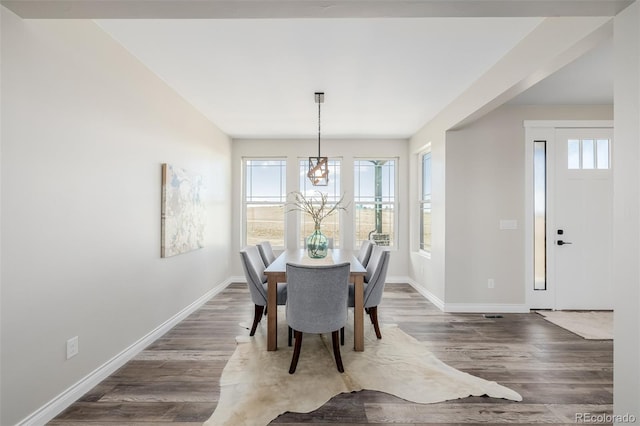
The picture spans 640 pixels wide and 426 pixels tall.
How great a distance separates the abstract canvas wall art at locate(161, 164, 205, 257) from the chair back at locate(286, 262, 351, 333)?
5.12ft

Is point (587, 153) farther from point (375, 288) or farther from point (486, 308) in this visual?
point (375, 288)

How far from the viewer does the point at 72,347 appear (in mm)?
2012

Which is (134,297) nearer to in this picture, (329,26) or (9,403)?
(9,403)

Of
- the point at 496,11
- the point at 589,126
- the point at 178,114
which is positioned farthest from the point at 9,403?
the point at 589,126

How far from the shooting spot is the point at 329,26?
2168 millimetres

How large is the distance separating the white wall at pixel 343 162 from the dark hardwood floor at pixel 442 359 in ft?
6.42

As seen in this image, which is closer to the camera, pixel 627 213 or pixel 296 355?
pixel 627 213

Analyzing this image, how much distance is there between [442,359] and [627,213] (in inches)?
69.1

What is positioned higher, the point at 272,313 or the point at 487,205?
the point at 487,205

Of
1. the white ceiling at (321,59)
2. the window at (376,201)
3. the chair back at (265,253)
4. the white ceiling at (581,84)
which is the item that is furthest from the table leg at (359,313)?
the window at (376,201)

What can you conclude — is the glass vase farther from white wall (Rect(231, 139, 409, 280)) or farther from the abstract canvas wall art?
white wall (Rect(231, 139, 409, 280))

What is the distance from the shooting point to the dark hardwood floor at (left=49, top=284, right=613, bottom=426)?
1.89m

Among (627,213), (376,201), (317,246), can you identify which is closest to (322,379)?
(317,246)

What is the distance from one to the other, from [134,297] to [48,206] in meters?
1.14
